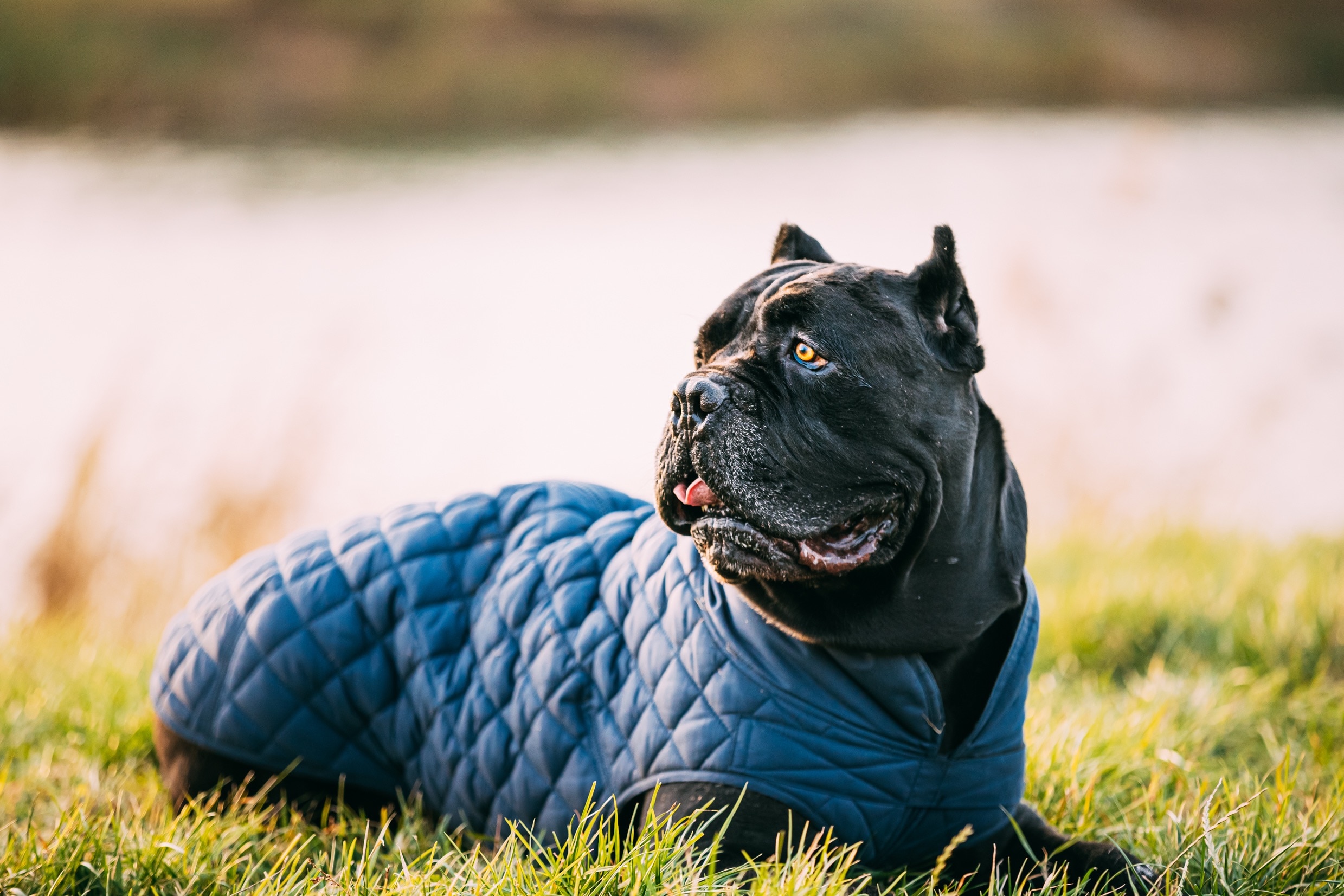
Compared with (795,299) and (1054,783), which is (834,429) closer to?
(795,299)

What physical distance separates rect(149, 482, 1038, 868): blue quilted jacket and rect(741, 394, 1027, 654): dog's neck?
0.20ft

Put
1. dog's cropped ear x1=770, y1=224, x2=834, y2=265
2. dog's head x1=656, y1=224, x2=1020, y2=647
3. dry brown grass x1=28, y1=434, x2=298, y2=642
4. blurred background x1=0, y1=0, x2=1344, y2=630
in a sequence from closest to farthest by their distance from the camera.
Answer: dog's head x1=656, y1=224, x2=1020, y2=647 < dog's cropped ear x1=770, y1=224, x2=834, y2=265 < dry brown grass x1=28, y1=434, x2=298, y2=642 < blurred background x1=0, y1=0, x2=1344, y2=630

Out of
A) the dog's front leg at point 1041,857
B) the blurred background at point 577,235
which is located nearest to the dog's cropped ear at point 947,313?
the blurred background at point 577,235

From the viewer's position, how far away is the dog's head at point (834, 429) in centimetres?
233

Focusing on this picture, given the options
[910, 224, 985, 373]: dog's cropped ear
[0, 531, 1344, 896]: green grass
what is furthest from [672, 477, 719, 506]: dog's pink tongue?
[0, 531, 1344, 896]: green grass

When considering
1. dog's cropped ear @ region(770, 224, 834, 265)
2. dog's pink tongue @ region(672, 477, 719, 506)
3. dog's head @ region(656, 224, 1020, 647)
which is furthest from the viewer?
dog's cropped ear @ region(770, 224, 834, 265)

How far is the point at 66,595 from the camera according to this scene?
18.4 ft

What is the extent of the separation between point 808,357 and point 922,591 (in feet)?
1.85

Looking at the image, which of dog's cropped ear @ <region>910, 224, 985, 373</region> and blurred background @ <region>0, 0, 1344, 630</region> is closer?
dog's cropped ear @ <region>910, 224, 985, 373</region>

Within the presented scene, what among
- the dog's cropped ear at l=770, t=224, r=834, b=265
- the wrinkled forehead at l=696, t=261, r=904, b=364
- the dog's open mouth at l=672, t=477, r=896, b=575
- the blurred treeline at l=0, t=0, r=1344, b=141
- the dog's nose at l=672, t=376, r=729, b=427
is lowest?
the dog's open mouth at l=672, t=477, r=896, b=575

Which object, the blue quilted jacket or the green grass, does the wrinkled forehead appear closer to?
the blue quilted jacket

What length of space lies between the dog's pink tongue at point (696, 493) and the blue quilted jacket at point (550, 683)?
0.74ft

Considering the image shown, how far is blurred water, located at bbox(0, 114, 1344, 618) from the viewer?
647 cm

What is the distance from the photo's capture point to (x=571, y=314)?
30.9 feet
